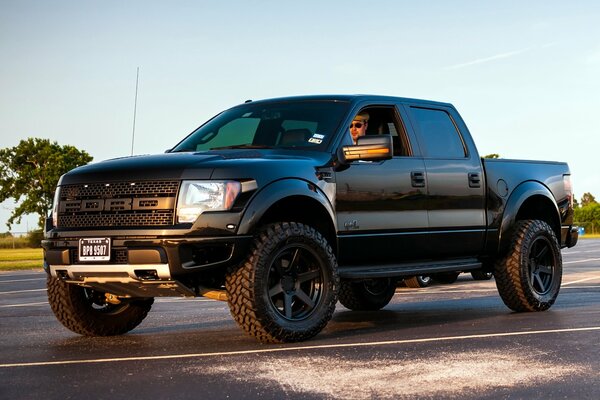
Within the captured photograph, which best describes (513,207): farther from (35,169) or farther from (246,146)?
(35,169)

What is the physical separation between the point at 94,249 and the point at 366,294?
428 centimetres

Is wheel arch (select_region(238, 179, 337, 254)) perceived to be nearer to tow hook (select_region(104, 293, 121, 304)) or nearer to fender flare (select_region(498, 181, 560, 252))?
tow hook (select_region(104, 293, 121, 304))

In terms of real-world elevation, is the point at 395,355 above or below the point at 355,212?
below

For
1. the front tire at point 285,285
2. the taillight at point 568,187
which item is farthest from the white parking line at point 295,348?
the taillight at point 568,187

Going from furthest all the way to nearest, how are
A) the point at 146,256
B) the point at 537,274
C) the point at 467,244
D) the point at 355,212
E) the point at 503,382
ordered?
the point at 537,274 < the point at 467,244 < the point at 355,212 < the point at 146,256 < the point at 503,382

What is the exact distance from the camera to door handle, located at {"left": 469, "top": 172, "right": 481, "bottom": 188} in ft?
31.9

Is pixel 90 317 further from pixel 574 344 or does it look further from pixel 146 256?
pixel 574 344

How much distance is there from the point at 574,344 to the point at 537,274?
3317 mm

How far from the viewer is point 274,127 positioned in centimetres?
884

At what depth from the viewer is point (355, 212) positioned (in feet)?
27.3

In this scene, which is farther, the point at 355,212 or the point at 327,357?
the point at 355,212

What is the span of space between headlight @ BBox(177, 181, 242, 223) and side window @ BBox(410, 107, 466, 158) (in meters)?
2.64

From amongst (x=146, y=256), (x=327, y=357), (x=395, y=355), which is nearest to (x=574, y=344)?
(x=395, y=355)

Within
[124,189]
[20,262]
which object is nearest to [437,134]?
[124,189]
